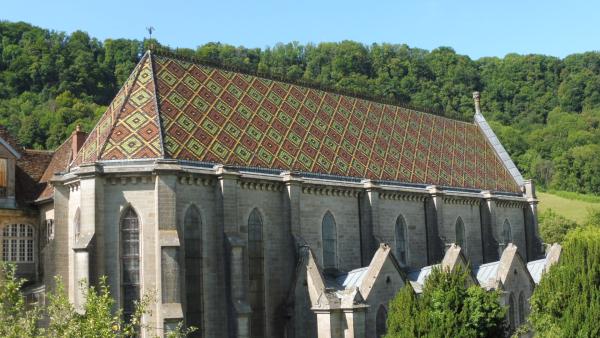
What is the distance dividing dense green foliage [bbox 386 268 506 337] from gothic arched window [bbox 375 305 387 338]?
4652mm

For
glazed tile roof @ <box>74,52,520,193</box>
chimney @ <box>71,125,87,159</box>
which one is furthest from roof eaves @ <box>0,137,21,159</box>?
glazed tile roof @ <box>74,52,520,193</box>

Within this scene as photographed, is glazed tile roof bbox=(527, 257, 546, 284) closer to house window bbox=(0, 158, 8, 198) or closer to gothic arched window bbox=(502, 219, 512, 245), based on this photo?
gothic arched window bbox=(502, 219, 512, 245)

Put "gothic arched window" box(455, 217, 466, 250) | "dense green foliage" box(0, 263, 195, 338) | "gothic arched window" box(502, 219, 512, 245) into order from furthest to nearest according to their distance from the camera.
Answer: "gothic arched window" box(502, 219, 512, 245)
"gothic arched window" box(455, 217, 466, 250)
"dense green foliage" box(0, 263, 195, 338)

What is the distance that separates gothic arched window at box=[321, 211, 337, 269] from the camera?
37500 millimetres

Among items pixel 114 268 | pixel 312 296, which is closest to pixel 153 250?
pixel 114 268

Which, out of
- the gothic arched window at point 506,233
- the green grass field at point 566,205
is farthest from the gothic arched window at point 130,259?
the green grass field at point 566,205

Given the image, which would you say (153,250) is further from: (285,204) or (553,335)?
(553,335)

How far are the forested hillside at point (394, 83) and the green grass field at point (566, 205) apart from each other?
1288 centimetres

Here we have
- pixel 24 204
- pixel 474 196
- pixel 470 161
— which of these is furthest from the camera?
pixel 470 161

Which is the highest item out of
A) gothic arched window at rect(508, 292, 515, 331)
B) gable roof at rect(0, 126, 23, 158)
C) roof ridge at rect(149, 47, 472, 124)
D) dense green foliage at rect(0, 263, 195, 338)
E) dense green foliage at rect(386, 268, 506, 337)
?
roof ridge at rect(149, 47, 472, 124)

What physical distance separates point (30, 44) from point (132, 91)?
86297mm

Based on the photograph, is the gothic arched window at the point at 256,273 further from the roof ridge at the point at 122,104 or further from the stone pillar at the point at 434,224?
the stone pillar at the point at 434,224

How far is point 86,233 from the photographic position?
99.8ft

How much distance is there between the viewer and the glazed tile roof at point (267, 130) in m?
33.1
